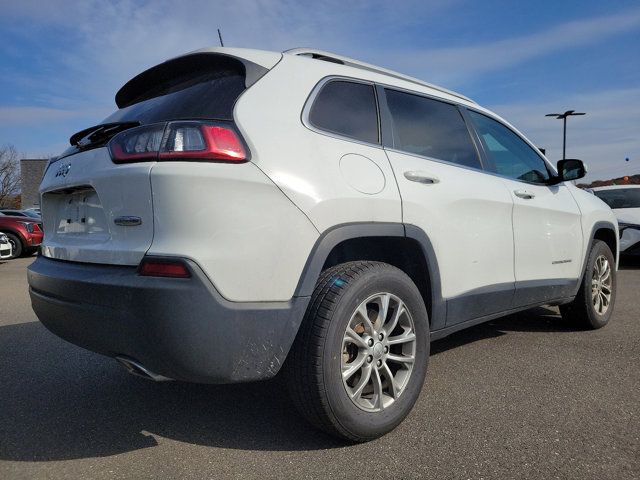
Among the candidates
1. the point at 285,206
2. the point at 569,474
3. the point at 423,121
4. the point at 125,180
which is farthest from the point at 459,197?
the point at 125,180

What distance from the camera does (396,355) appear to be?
2.59 meters

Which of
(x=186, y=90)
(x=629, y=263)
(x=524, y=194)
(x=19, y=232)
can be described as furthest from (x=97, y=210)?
(x=19, y=232)

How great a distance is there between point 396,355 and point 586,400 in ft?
3.85

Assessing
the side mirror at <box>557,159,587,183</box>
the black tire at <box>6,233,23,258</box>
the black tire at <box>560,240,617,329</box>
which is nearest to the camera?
the side mirror at <box>557,159,587,183</box>

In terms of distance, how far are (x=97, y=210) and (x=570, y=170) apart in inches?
139

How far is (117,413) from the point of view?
2.83 m

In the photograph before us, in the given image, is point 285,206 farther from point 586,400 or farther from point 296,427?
point 586,400

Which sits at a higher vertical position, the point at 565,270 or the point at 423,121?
the point at 423,121

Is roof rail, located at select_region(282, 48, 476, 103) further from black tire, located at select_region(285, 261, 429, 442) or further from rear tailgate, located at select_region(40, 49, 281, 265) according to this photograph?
black tire, located at select_region(285, 261, 429, 442)

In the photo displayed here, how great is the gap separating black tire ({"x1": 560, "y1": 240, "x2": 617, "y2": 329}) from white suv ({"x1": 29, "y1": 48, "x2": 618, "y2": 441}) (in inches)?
66.0

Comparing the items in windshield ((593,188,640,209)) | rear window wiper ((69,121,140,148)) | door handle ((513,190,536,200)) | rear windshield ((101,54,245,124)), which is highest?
rear windshield ((101,54,245,124))

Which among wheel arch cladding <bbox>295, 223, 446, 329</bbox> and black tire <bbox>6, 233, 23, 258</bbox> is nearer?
wheel arch cladding <bbox>295, 223, 446, 329</bbox>

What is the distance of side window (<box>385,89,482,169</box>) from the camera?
115 inches

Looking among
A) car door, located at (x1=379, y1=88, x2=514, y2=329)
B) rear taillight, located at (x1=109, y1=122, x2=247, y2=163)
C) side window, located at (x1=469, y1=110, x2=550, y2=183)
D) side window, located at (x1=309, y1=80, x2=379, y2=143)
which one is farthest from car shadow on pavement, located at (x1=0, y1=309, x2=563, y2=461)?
side window, located at (x1=469, y1=110, x2=550, y2=183)
